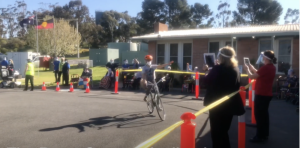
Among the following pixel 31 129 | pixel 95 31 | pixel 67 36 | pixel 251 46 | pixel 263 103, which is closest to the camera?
pixel 263 103

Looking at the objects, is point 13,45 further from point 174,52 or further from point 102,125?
point 102,125

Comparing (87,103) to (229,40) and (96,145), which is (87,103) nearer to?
(96,145)

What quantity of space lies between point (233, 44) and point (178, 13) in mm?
31339

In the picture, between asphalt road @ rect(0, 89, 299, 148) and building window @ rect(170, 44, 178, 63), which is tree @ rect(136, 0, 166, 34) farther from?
asphalt road @ rect(0, 89, 299, 148)

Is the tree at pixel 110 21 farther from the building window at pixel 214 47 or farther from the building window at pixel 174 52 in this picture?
the building window at pixel 214 47

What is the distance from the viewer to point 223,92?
428 centimetres

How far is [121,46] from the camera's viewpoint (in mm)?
43406

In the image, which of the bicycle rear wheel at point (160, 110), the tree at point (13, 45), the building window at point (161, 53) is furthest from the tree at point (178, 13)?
the bicycle rear wheel at point (160, 110)

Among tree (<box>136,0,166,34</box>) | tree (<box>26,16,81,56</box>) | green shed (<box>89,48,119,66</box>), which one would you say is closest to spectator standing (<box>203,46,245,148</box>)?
green shed (<box>89,48,119,66</box>)

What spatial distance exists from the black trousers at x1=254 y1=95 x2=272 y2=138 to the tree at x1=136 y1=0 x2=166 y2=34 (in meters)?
41.7

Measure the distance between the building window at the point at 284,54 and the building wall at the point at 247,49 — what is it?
1252 millimetres

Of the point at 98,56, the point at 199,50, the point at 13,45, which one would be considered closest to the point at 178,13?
the point at 98,56

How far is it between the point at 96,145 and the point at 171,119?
287 centimetres

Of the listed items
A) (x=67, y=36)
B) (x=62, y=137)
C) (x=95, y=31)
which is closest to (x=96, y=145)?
(x=62, y=137)
